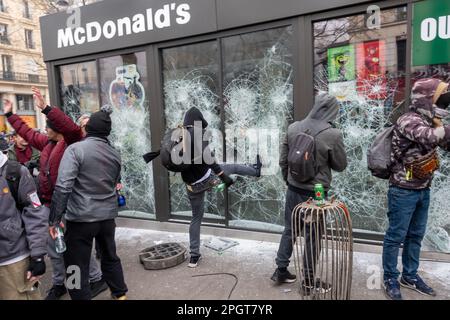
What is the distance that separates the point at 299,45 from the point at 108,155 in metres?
2.68

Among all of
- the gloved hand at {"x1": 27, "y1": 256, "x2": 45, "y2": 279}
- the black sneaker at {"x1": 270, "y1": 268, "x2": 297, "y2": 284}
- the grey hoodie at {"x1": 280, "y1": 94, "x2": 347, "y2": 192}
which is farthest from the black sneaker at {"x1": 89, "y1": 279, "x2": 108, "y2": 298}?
the grey hoodie at {"x1": 280, "y1": 94, "x2": 347, "y2": 192}

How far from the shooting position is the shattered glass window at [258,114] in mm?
4301

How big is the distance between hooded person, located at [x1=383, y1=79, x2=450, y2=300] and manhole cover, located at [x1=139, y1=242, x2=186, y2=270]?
2.27 m

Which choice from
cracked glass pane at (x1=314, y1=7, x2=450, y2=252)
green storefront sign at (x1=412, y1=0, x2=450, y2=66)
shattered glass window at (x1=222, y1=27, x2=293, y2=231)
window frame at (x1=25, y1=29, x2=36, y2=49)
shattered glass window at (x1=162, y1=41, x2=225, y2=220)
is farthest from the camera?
window frame at (x1=25, y1=29, x2=36, y2=49)

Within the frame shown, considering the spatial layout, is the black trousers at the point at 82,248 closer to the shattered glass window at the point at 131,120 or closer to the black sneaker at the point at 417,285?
the shattered glass window at the point at 131,120

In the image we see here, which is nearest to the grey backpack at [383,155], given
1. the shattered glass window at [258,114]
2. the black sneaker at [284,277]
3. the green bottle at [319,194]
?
the green bottle at [319,194]

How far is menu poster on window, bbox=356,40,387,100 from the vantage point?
381 cm

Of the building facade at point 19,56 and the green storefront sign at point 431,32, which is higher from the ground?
the building facade at point 19,56

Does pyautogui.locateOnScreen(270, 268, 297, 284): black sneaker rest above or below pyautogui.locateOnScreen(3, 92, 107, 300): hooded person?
below

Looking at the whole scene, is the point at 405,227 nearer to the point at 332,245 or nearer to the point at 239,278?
the point at 332,245

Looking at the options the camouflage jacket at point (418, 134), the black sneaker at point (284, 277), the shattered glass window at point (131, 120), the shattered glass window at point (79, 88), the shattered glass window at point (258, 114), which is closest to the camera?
the camouflage jacket at point (418, 134)

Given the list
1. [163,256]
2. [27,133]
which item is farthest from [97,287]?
[27,133]

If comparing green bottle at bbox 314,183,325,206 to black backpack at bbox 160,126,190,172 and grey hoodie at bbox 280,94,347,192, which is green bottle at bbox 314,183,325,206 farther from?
black backpack at bbox 160,126,190,172

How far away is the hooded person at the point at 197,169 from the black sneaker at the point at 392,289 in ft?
6.18
